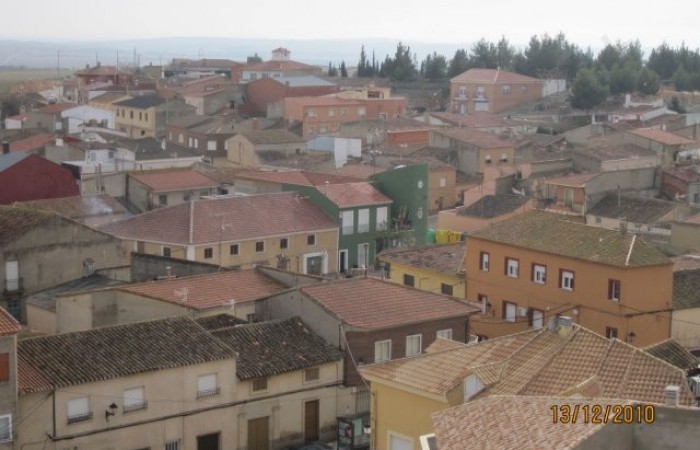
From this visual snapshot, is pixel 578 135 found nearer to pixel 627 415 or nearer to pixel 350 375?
pixel 350 375

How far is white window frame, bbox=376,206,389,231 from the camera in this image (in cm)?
4556

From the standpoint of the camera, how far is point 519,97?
99000 mm

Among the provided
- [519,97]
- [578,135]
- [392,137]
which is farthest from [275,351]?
[519,97]

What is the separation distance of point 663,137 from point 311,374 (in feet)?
143

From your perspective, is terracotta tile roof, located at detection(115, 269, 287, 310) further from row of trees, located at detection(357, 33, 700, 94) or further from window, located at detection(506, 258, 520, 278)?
row of trees, located at detection(357, 33, 700, 94)

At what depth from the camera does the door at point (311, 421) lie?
25625mm

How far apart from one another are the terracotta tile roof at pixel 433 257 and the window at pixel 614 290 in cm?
512

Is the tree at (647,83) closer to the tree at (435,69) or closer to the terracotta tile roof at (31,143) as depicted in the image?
the tree at (435,69)

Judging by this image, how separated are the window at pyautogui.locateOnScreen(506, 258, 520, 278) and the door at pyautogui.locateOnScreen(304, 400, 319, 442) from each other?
27.8 ft

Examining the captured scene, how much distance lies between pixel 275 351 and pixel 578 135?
51301mm

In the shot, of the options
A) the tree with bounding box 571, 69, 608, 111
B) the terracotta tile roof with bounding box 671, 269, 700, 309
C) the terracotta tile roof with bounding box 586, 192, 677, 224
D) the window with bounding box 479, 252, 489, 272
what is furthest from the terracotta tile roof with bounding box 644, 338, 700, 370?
the tree with bounding box 571, 69, 608, 111

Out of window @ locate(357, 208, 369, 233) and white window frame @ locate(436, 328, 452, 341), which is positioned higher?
white window frame @ locate(436, 328, 452, 341)

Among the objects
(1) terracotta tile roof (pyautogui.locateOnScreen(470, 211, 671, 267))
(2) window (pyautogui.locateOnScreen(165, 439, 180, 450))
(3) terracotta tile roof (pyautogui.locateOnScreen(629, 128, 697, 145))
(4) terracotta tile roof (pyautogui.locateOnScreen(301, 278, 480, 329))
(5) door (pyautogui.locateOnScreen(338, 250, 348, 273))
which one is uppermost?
(1) terracotta tile roof (pyautogui.locateOnScreen(470, 211, 671, 267))

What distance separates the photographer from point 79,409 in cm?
2261
